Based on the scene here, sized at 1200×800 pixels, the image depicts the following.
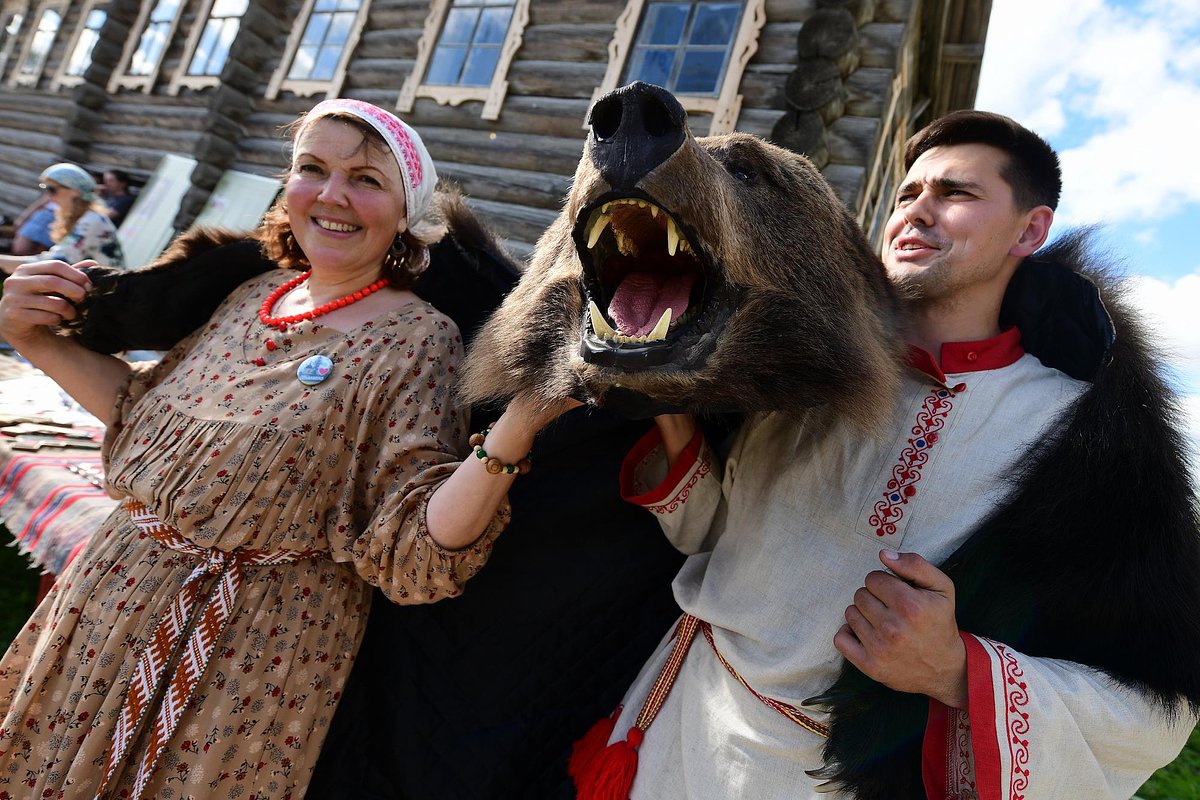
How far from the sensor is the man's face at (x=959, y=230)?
132 cm

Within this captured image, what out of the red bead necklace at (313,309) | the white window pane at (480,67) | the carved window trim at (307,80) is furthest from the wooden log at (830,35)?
the carved window trim at (307,80)

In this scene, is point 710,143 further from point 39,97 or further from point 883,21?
point 39,97

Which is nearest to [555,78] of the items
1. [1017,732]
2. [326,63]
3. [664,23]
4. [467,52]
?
[664,23]

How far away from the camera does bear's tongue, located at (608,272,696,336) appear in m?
1.05

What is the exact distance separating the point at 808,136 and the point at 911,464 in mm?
3346

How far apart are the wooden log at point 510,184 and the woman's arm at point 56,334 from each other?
367 cm

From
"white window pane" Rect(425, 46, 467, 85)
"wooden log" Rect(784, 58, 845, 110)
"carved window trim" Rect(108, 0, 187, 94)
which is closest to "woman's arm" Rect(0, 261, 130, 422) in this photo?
"wooden log" Rect(784, 58, 845, 110)

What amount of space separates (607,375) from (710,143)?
0.50 meters

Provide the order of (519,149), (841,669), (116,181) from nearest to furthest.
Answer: (841,669) → (519,149) → (116,181)

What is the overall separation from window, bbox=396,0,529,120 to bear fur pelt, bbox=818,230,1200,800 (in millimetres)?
5329

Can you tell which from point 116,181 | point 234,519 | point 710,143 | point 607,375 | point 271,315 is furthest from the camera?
point 116,181

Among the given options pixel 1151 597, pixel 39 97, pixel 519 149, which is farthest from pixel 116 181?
pixel 1151 597

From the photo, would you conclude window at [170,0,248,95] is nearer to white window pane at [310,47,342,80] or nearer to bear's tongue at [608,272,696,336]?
white window pane at [310,47,342,80]

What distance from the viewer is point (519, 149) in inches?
215
